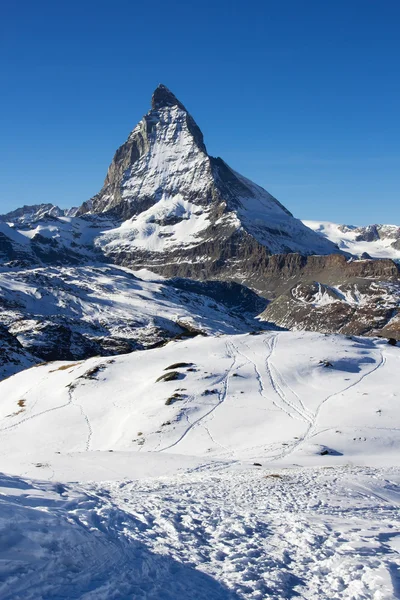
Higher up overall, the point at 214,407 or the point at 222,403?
the point at 222,403

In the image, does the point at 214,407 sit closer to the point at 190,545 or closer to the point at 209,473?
the point at 209,473

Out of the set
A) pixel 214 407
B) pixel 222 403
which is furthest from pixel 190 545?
pixel 222 403

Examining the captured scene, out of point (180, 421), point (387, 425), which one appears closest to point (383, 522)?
point (387, 425)

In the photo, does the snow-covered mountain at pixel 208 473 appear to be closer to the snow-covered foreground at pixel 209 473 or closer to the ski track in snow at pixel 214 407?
the snow-covered foreground at pixel 209 473

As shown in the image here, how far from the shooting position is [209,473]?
100ft

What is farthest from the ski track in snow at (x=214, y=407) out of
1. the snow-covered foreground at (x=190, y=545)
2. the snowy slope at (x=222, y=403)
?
the snow-covered foreground at (x=190, y=545)

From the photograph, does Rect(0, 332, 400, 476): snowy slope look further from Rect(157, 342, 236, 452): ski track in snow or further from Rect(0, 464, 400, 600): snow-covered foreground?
Rect(0, 464, 400, 600): snow-covered foreground

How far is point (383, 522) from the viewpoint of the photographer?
59.1 feet

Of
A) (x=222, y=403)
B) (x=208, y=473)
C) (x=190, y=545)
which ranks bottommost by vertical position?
(x=222, y=403)

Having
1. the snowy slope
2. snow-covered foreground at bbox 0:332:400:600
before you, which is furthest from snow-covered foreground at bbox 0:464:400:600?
the snowy slope

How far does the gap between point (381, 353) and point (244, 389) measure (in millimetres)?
26522

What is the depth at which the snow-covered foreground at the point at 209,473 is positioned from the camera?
1191cm

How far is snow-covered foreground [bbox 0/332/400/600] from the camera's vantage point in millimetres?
11906

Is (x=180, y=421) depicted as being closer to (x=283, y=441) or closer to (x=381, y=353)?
(x=283, y=441)
